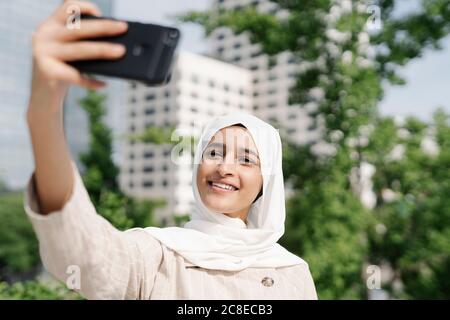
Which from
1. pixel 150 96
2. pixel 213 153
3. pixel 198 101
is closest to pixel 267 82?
pixel 198 101

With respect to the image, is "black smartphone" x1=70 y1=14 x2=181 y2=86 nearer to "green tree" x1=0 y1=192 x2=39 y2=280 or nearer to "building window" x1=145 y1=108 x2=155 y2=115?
"green tree" x1=0 y1=192 x2=39 y2=280

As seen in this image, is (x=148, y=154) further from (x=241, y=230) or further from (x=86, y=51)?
(x=86, y=51)

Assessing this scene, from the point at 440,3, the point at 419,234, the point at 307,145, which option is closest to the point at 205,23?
the point at 307,145

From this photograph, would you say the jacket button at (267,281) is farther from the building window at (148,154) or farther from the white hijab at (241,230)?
the building window at (148,154)

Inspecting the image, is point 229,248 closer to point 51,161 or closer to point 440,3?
point 51,161

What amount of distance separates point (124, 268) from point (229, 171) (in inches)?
21.6

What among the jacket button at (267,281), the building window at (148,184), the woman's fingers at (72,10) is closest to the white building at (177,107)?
the building window at (148,184)

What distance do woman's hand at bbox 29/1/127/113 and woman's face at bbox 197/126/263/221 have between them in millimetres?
810

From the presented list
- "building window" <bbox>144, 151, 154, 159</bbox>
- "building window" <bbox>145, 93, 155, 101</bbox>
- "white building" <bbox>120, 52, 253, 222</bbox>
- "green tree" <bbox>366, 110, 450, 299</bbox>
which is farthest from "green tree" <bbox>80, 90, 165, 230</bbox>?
"building window" <bbox>144, 151, 154, 159</bbox>

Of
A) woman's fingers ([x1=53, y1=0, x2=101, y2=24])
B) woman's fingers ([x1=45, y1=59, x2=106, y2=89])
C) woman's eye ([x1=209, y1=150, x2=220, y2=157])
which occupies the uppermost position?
woman's fingers ([x1=53, y1=0, x2=101, y2=24])

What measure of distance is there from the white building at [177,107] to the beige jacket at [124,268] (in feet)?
203

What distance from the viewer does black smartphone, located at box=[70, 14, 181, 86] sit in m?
1.01

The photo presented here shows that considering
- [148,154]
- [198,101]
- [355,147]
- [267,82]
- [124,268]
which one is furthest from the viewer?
[267,82]

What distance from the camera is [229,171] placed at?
5.74 ft
